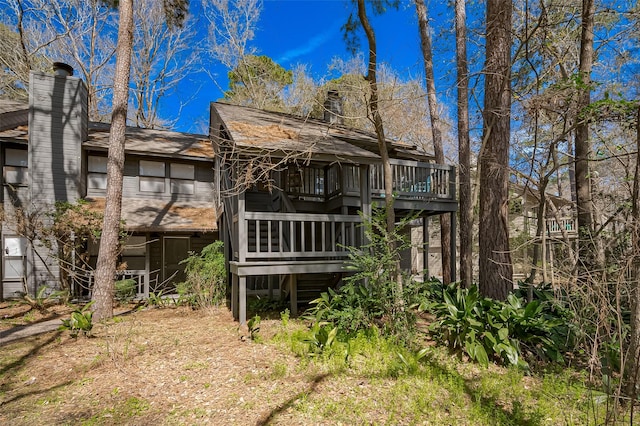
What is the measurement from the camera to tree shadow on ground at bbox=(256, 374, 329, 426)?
3707 mm

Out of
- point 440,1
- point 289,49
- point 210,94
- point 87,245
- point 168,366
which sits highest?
point 289,49

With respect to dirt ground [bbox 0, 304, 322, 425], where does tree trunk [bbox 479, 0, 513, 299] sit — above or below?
above

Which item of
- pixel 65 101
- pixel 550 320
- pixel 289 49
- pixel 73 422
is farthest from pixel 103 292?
pixel 289 49

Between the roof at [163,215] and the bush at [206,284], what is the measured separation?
1828 mm

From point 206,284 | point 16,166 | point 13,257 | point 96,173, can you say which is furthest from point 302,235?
point 16,166

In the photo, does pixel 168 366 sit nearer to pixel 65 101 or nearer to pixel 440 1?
pixel 65 101

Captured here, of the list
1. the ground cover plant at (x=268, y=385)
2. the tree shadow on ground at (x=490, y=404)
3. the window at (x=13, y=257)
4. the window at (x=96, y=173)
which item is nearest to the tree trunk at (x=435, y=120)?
the ground cover plant at (x=268, y=385)

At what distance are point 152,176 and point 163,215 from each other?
1.85m

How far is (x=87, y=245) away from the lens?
11133 mm

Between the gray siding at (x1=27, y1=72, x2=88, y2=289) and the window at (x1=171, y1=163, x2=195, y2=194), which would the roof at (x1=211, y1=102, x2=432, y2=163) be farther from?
→ the gray siding at (x1=27, y1=72, x2=88, y2=289)

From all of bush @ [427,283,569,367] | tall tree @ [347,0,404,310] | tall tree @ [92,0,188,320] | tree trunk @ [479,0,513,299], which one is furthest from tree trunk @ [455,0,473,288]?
tall tree @ [92,0,188,320]

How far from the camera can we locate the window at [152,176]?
1240cm

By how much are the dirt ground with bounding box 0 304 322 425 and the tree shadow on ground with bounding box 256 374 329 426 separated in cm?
1

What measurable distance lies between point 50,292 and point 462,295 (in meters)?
11.4
